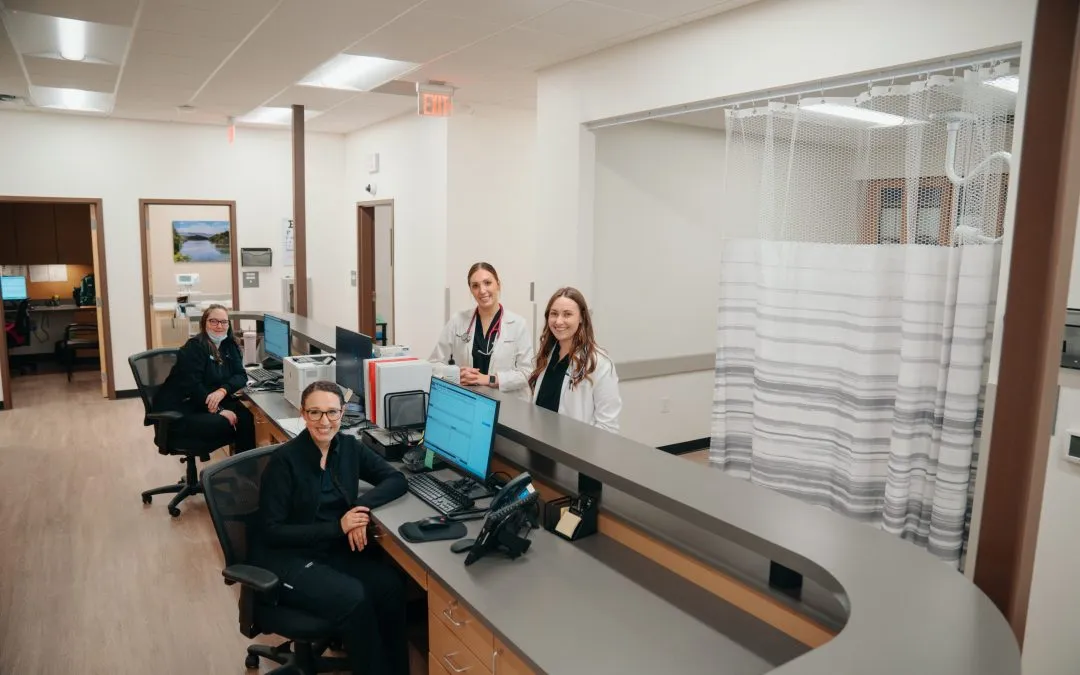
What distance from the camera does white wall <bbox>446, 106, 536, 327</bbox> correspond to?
6230mm

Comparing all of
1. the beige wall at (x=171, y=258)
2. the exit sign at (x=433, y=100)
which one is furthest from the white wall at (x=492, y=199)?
the beige wall at (x=171, y=258)

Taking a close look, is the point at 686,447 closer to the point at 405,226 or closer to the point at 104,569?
the point at 405,226

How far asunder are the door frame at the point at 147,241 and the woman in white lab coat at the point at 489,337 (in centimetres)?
509

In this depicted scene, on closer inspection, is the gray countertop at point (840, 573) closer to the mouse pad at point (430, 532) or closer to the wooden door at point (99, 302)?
the mouse pad at point (430, 532)

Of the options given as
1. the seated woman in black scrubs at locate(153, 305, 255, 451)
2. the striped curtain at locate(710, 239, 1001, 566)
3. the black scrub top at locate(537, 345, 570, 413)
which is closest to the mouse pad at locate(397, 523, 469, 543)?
the black scrub top at locate(537, 345, 570, 413)

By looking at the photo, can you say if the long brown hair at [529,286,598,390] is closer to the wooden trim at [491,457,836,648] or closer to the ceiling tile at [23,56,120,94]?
the wooden trim at [491,457,836,648]

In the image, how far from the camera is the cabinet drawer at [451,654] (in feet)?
6.59

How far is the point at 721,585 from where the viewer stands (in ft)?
6.52

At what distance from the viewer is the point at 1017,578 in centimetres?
153

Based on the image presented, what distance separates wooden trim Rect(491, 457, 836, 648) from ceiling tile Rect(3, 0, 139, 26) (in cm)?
328

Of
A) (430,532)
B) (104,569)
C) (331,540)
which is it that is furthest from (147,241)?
(430,532)

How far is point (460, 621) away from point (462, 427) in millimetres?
774

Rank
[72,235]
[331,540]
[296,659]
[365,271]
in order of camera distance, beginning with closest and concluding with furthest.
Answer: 1. [331,540]
2. [296,659]
3. [365,271]
4. [72,235]

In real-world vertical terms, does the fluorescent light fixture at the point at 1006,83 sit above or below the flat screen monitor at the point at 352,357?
above
